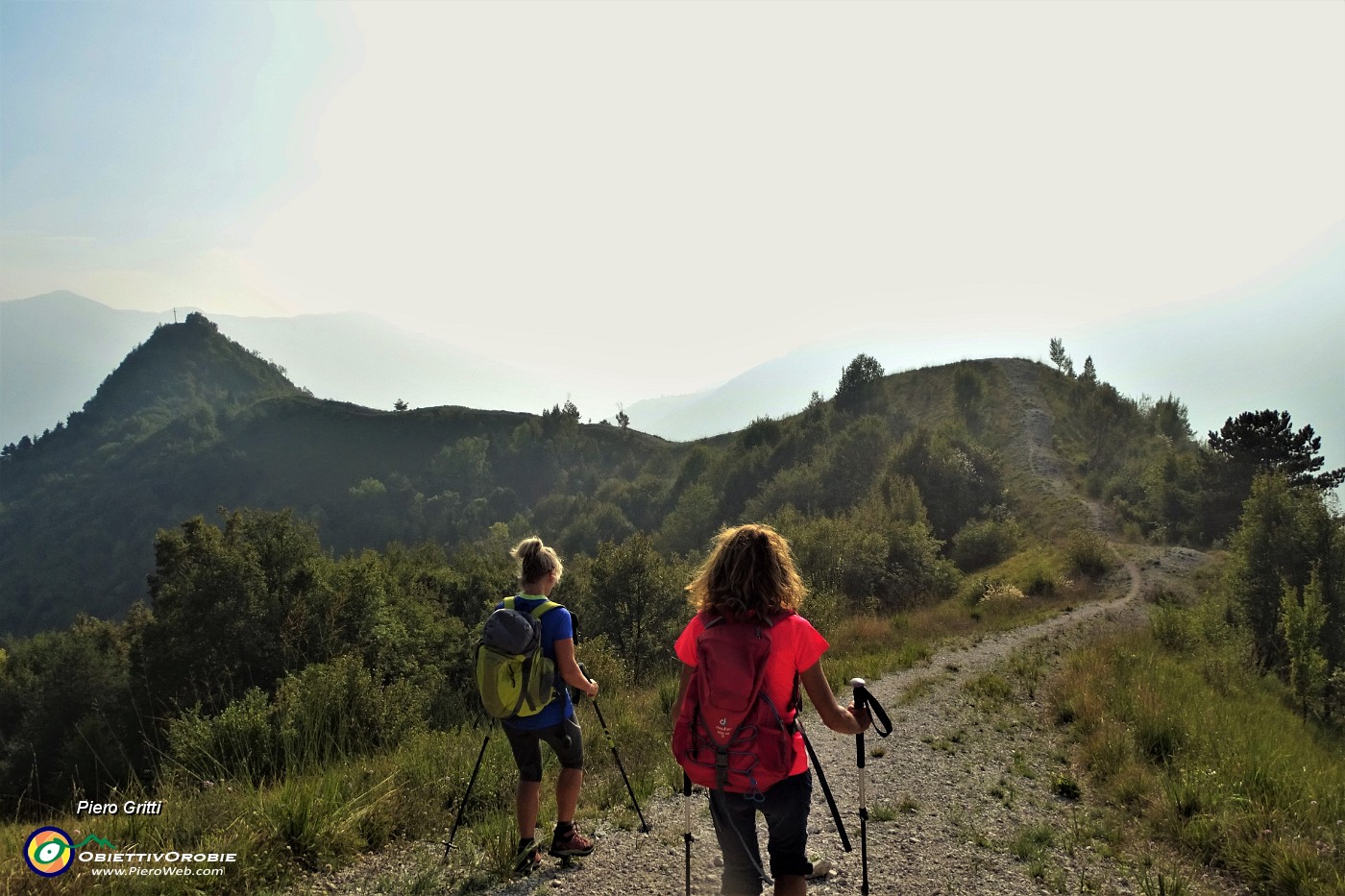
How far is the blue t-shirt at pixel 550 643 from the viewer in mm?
4375

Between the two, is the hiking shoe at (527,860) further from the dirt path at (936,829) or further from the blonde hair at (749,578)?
the blonde hair at (749,578)

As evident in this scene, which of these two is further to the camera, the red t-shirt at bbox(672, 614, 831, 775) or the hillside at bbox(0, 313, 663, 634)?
the hillside at bbox(0, 313, 663, 634)

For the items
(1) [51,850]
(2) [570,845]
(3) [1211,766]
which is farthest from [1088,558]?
(1) [51,850]

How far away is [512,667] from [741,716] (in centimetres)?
202

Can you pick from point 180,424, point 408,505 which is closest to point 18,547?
point 180,424

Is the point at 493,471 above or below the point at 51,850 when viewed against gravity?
above

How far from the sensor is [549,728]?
4.42 meters

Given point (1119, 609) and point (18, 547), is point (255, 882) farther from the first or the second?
point (18, 547)

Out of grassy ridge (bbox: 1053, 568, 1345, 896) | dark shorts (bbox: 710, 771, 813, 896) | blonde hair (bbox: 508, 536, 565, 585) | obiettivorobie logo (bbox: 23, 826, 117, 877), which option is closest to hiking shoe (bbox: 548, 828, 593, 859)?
blonde hair (bbox: 508, 536, 565, 585)

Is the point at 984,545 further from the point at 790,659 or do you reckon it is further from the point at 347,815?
the point at 790,659

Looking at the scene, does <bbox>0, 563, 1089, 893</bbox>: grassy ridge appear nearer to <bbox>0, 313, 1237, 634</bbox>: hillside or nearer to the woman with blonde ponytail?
the woman with blonde ponytail

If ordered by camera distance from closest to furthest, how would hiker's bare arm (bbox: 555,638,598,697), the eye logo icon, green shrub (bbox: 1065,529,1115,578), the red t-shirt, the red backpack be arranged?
the red backpack, the red t-shirt, the eye logo icon, hiker's bare arm (bbox: 555,638,598,697), green shrub (bbox: 1065,529,1115,578)

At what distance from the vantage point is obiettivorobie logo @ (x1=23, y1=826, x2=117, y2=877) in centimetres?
384

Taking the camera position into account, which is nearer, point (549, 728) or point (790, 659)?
point (790, 659)
